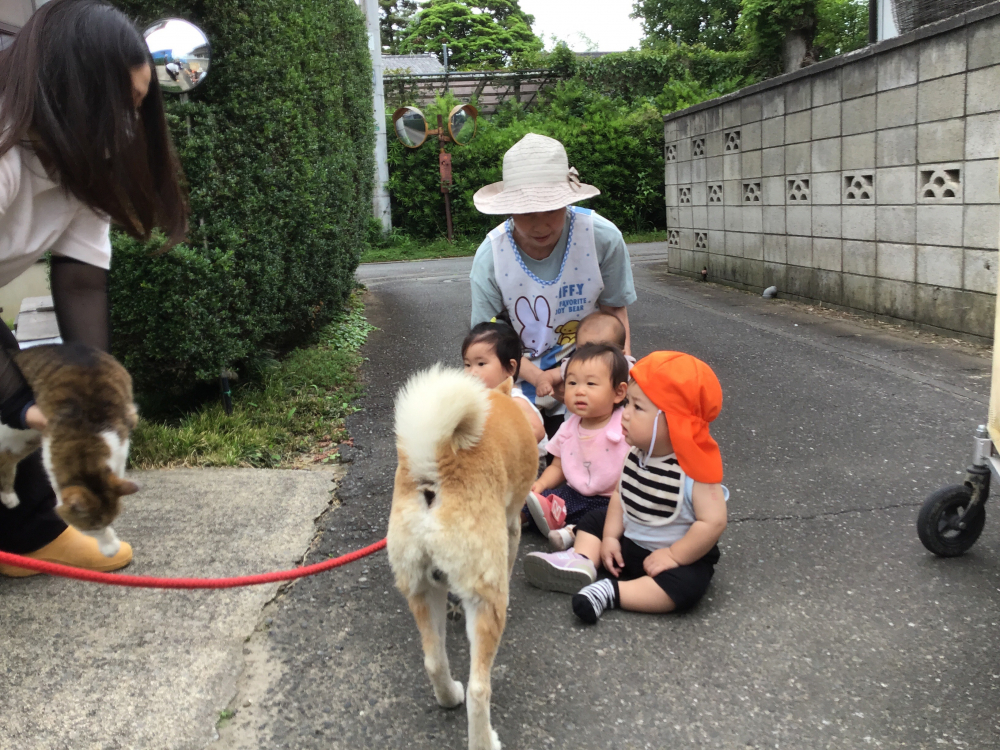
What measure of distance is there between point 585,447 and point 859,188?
5283 millimetres

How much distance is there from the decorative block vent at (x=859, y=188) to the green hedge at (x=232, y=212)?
4682 millimetres

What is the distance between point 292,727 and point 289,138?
152 inches

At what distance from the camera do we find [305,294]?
20.3 feet

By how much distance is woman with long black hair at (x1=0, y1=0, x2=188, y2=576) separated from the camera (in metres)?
2.30

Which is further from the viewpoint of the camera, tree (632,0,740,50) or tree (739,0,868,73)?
tree (632,0,740,50)

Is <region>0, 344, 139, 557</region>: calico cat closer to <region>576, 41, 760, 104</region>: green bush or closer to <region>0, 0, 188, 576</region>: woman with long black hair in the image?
<region>0, 0, 188, 576</region>: woman with long black hair

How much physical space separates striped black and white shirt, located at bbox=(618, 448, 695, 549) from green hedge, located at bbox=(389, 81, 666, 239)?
17851 millimetres

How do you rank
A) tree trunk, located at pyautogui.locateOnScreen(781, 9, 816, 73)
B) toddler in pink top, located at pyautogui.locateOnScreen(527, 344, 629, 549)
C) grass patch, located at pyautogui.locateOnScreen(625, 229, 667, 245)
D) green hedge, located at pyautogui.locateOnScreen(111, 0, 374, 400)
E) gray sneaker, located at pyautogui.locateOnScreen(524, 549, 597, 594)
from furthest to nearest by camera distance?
tree trunk, located at pyautogui.locateOnScreen(781, 9, 816, 73)
grass patch, located at pyautogui.locateOnScreen(625, 229, 667, 245)
green hedge, located at pyautogui.locateOnScreen(111, 0, 374, 400)
toddler in pink top, located at pyautogui.locateOnScreen(527, 344, 629, 549)
gray sneaker, located at pyautogui.locateOnScreen(524, 549, 597, 594)

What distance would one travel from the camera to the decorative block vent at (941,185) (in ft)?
20.6

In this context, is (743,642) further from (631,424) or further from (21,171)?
(21,171)

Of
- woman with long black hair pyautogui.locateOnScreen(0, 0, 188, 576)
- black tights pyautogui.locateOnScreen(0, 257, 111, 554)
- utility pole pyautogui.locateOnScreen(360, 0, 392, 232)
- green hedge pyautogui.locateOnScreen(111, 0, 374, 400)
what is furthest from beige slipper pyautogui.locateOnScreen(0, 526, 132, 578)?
utility pole pyautogui.locateOnScreen(360, 0, 392, 232)

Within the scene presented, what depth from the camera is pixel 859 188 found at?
748 centimetres

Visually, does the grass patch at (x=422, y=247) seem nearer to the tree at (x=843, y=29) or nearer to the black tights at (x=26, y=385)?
the tree at (x=843, y=29)

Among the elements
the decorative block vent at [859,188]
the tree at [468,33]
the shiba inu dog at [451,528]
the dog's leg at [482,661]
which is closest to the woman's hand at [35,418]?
the shiba inu dog at [451,528]
